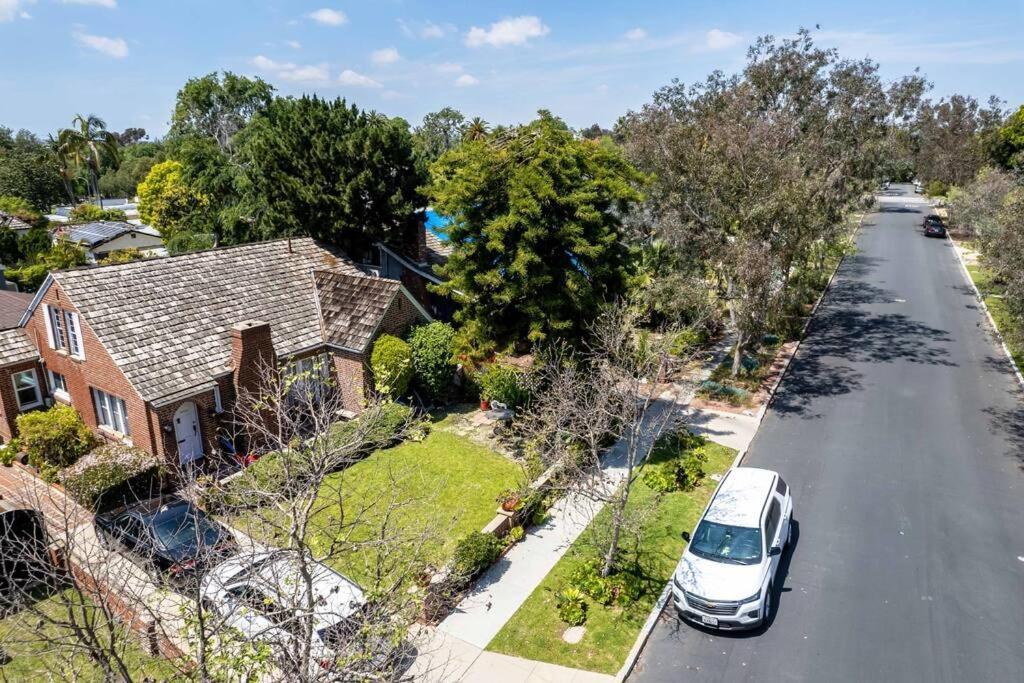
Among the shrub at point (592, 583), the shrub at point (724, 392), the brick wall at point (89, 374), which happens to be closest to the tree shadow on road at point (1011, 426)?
the shrub at point (724, 392)

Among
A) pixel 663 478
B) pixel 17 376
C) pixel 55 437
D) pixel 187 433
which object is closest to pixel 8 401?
pixel 17 376

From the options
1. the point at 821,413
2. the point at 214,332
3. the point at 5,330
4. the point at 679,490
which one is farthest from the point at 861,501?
the point at 5,330

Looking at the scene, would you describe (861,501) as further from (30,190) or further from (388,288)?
(30,190)

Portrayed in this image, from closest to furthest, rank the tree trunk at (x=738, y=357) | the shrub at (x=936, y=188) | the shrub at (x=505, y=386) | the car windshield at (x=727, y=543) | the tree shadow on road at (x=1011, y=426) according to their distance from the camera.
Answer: the car windshield at (x=727, y=543) < the tree shadow on road at (x=1011, y=426) < the shrub at (x=505, y=386) < the tree trunk at (x=738, y=357) < the shrub at (x=936, y=188)

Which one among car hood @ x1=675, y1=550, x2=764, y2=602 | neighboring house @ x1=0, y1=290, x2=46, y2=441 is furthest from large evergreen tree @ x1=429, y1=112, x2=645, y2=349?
neighboring house @ x1=0, y1=290, x2=46, y2=441

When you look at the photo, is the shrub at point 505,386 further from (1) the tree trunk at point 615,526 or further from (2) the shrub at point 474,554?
(1) the tree trunk at point 615,526

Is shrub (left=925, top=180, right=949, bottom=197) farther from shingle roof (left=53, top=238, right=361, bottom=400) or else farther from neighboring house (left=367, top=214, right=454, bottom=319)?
shingle roof (left=53, top=238, right=361, bottom=400)
